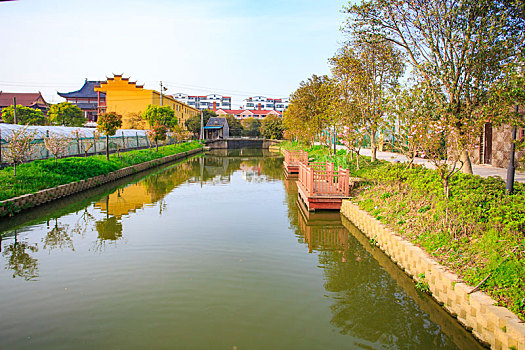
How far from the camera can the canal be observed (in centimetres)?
508

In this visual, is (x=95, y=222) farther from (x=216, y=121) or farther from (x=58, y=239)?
(x=216, y=121)

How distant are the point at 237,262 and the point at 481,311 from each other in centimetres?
438

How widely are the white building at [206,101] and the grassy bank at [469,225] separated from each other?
130 meters

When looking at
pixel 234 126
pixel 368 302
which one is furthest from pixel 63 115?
pixel 368 302

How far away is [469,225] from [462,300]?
1725mm

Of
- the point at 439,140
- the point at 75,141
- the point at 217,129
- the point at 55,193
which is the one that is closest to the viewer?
the point at 439,140

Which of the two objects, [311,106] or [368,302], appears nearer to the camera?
[368,302]

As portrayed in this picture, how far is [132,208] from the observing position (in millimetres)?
13523

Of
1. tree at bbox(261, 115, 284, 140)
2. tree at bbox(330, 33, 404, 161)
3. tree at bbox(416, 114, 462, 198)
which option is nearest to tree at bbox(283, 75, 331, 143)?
tree at bbox(330, 33, 404, 161)

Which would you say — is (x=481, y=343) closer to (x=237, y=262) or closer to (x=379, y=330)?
(x=379, y=330)

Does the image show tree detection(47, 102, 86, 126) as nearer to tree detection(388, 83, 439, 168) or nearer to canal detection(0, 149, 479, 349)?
canal detection(0, 149, 479, 349)

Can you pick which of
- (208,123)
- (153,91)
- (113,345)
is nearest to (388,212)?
(113,345)

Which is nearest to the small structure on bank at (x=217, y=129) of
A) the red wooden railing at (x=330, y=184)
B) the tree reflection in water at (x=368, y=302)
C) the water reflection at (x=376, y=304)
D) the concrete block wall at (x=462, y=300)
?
the red wooden railing at (x=330, y=184)

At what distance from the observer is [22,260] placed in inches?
313
